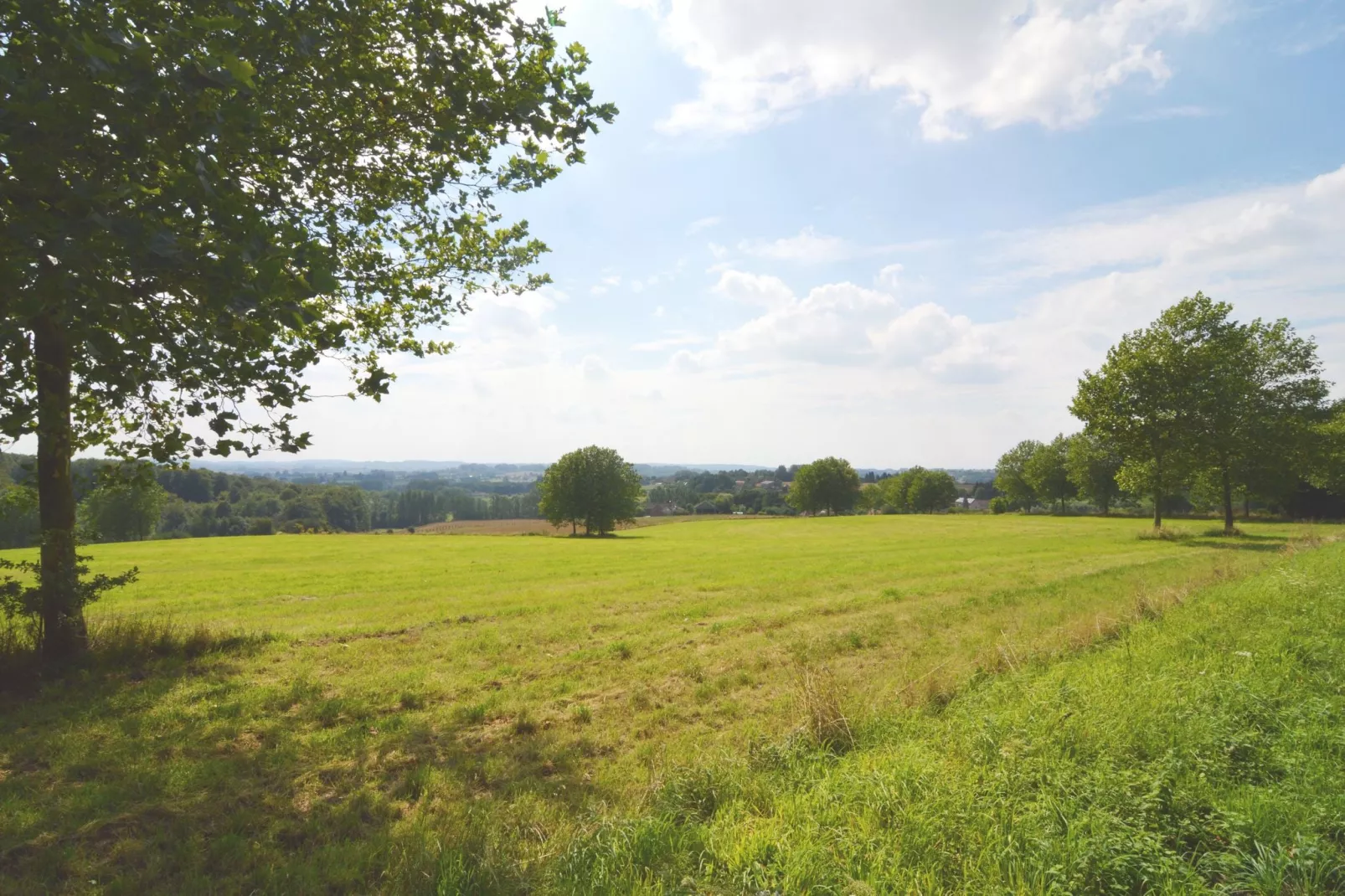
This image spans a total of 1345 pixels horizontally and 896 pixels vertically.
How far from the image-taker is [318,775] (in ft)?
20.9

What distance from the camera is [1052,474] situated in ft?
309

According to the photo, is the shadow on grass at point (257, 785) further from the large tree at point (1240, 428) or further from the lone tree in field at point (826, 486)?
the lone tree in field at point (826, 486)

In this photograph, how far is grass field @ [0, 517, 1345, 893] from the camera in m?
4.57

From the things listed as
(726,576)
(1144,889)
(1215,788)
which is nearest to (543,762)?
(1144,889)

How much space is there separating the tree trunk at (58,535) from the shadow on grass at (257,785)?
21.8 inches

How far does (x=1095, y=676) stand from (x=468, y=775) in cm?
810

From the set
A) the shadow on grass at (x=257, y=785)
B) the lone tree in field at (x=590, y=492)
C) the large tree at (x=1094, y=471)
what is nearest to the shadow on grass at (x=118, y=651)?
the shadow on grass at (x=257, y=785)

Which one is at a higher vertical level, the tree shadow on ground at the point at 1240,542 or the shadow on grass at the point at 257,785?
the shadow on grass at the point at 257,785

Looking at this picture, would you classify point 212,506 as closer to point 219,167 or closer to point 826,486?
point 826,486

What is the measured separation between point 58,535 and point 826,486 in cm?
11639

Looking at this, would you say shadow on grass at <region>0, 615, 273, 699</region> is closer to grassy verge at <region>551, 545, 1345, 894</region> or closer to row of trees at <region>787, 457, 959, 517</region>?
grassy verge at <region>551, 545, 1345, 894</region>

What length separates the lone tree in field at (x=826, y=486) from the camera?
118 meters

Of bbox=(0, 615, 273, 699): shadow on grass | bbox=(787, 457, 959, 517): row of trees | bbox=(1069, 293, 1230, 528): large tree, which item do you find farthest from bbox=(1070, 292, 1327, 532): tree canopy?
bbox=(787, 457, 959, 517): row of trees

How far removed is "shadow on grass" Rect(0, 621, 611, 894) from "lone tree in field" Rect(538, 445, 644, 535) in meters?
64.3
